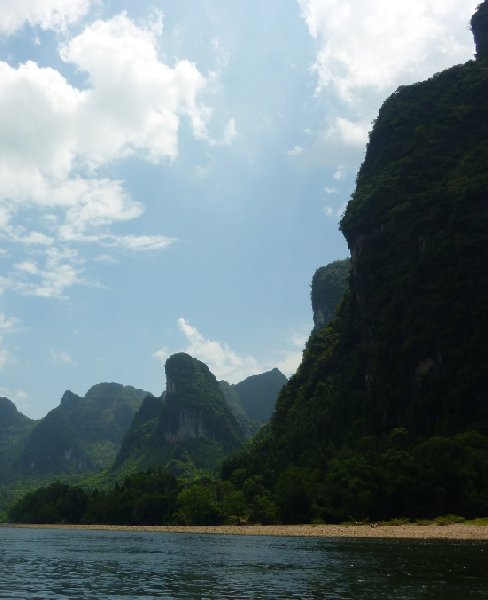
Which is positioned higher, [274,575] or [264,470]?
[264,470]

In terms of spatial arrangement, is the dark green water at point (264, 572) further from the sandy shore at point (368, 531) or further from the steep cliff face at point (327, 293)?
the steep cliff face at point (327, 293)

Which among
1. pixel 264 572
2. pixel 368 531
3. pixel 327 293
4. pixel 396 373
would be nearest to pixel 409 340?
pixel 396 373

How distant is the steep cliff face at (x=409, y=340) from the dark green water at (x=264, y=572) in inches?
745

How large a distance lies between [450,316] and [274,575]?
6466cm

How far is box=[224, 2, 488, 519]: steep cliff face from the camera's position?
208 feet

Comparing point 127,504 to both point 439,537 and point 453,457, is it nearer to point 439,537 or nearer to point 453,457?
point 453,457

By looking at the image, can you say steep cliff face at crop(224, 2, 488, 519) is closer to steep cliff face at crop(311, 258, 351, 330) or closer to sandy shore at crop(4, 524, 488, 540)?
sandy shore at crop(4, 524, 488, 540)

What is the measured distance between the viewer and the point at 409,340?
90250mm

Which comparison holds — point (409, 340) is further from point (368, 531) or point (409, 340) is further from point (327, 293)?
point (327, 293)

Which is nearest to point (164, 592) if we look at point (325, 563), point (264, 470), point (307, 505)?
point (325, 563)

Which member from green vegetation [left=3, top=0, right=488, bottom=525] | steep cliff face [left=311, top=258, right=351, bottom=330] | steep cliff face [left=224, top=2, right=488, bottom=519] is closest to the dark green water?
steep cliff face [left=224, top=2, right=488, bottom=519]

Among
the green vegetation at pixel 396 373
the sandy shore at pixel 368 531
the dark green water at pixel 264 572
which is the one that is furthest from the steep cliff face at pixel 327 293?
the dark green water at pixel 264 572

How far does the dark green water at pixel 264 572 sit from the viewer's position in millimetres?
23297

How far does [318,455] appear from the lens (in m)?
87.9
